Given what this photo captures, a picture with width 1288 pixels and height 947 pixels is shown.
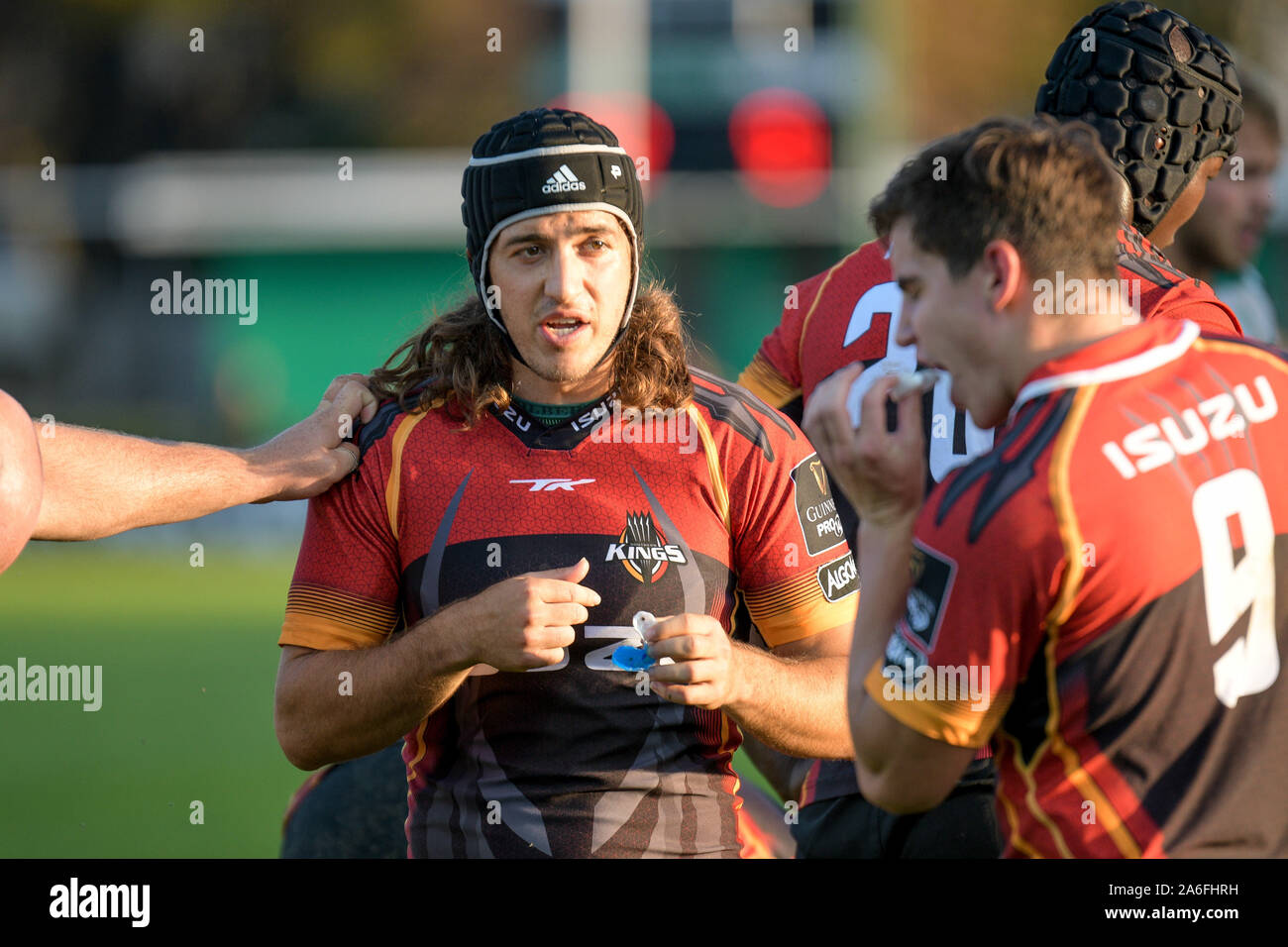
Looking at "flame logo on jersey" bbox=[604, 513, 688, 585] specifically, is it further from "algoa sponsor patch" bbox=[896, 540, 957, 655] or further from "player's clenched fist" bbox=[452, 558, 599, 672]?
"algoa sponsor patch" bbox=[896, 540, 957, 655]

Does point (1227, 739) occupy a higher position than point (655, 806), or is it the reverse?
point (1227, 739)

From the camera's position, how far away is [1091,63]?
438 cm

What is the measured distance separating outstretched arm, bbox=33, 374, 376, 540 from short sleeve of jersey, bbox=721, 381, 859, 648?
1.01 metres

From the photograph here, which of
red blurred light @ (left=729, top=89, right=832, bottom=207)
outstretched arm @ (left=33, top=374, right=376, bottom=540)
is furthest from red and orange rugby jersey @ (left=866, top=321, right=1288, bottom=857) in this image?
red blurred light @ (left=729, top=89, right=832, bottom=207)

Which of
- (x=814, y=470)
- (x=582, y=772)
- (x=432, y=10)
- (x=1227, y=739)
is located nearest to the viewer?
(x=1227, y=739)

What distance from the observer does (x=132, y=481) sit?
3865mm

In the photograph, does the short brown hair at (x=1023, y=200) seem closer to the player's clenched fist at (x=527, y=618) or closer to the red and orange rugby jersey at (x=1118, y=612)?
the red and orange rugby jersey at (x=1118, y=612)

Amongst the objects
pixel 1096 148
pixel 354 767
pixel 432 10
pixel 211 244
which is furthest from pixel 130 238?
pixel 1096 148

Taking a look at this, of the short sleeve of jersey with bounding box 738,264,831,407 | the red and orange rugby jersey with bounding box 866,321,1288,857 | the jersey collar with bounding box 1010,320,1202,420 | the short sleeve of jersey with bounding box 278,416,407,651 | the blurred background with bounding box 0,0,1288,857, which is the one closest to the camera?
the red and orange rugby jersey with bounding box 866,321,1288,857

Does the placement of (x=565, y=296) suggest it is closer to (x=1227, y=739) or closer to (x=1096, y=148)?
(x=1096, y=148)

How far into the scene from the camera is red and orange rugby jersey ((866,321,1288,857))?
2.63m

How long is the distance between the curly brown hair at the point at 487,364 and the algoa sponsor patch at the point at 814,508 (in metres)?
0.36

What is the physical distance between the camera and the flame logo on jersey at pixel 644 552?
Result: 3.75m
